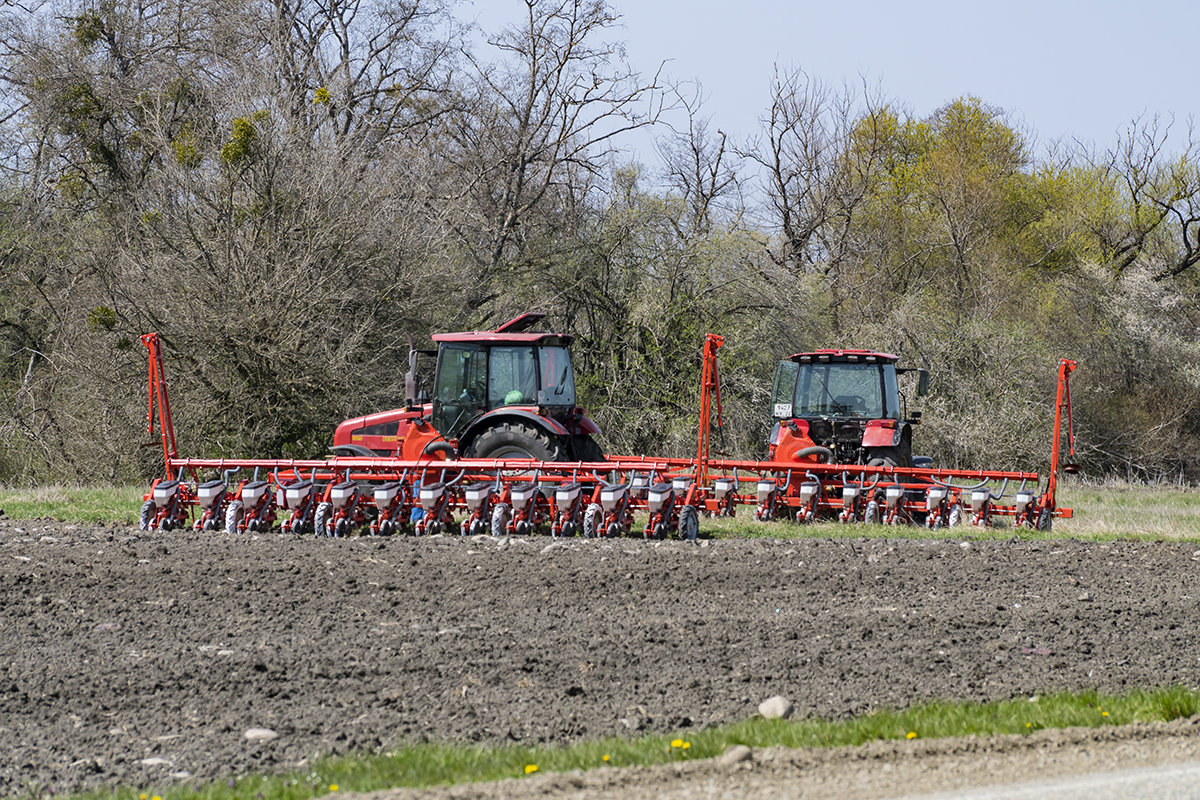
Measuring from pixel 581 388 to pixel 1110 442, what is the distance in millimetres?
11954

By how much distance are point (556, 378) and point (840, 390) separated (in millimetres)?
3745

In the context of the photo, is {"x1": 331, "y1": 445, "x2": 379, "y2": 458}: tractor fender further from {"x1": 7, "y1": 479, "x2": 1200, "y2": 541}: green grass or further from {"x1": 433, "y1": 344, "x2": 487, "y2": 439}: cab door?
{"x1": 7, "y1": 479, "x2": 1200, "y2": 541}: green grass

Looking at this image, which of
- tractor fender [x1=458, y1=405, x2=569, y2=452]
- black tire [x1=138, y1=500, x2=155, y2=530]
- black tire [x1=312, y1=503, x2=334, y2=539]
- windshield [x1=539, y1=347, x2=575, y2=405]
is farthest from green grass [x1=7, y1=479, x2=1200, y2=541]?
black tire [x1=312, y1=503, x2=334, y2=539]

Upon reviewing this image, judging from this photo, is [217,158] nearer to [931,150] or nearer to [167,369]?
[167,369]

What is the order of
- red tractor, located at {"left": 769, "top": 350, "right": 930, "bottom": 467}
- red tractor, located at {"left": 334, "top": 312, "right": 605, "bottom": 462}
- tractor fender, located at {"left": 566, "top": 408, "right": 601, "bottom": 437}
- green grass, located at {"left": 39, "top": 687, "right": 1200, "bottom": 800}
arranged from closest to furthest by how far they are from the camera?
green grass, located at {"left": 39, "top": 687, "right": 1200, "bottom": 800} → red tractor, located at {"left": 334, "top": 312, "right": 605, "bottom": 462} → tractor fender, located at {"left": 566, "top": 408, "right": 601, "bottom": 437} → red tractor, located at {"left": 769, "top": 350, "right": 930, "bottom": 467}

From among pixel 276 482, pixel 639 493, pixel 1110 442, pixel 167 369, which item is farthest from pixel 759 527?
pixel 1110 442

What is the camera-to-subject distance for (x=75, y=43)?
22344 millimetres

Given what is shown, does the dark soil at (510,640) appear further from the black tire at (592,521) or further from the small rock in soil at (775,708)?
the black tire at (592,521)

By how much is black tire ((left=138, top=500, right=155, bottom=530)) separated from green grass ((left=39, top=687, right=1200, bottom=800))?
27.2 feet

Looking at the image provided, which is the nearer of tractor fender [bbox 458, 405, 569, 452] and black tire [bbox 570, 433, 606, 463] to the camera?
tractor fender [bbox 458, 405, 569, 452]

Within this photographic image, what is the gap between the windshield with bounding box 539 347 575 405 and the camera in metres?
12.6

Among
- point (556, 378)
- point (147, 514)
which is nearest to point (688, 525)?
point (556, 378)

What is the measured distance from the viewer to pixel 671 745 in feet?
14.6

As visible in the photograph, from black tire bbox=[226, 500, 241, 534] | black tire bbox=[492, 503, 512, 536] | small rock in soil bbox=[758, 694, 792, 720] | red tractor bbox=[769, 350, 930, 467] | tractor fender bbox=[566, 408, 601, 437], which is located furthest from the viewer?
red tractor bbox=[769, 350, 930, 467]
